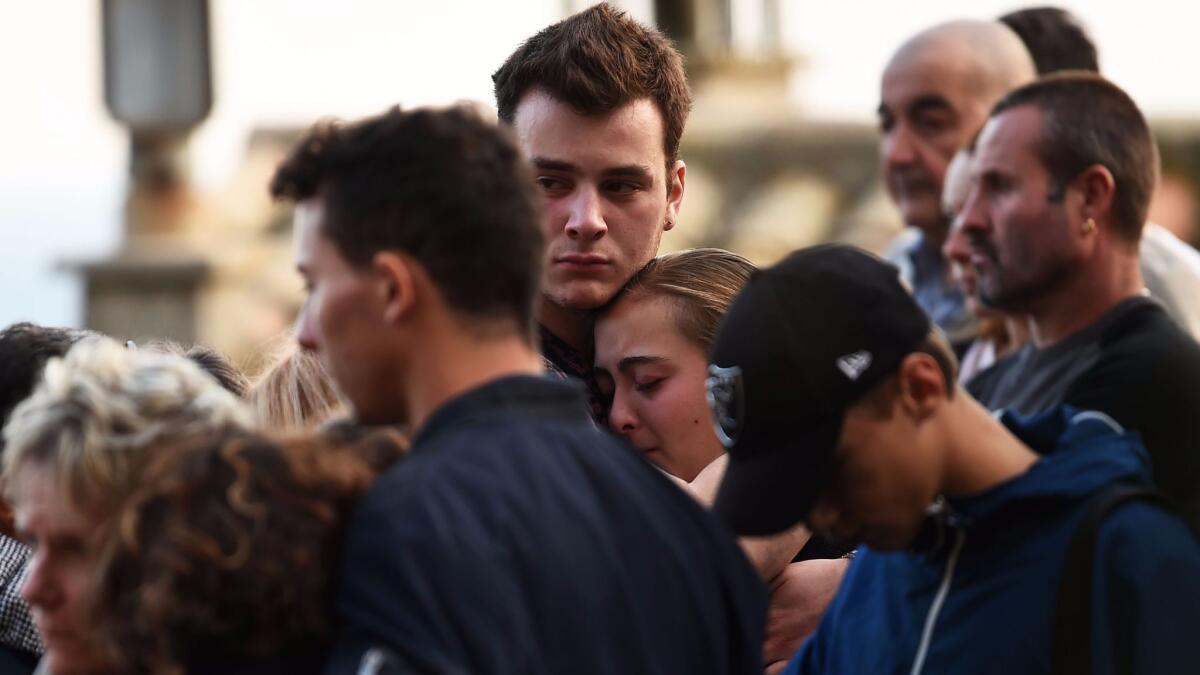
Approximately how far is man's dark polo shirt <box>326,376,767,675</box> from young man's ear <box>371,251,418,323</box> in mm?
122

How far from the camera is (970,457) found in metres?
2.55

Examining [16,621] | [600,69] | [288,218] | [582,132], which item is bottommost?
[288,218]

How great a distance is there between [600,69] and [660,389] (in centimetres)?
58

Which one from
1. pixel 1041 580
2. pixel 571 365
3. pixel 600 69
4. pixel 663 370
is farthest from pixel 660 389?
pixel 1041 580

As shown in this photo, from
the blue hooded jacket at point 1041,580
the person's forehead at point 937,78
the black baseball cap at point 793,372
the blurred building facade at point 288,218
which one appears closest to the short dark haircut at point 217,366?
the black baseball cap at point 793,372

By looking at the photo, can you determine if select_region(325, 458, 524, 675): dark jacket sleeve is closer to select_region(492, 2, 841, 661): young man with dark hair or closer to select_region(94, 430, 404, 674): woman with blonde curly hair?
select_region(94, 430, 404, 674): woman with blonde curly hair

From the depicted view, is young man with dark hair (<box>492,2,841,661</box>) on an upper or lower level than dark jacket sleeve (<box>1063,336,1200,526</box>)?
upper

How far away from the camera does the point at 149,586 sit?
1.99 metres

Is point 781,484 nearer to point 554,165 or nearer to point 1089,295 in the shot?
point 554,165

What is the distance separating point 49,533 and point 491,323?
55 cm

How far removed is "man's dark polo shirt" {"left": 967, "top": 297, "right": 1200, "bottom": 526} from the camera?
3.35 metres

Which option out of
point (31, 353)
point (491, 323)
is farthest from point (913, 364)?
point (31, 353)

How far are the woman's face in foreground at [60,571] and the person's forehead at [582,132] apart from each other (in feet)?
4.45

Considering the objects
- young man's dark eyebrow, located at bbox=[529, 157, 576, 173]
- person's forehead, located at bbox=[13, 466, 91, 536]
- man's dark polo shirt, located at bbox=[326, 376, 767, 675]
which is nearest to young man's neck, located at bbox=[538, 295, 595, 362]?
young man's dark eyebrow, located at bbox=[529, 157, 576, 173]
